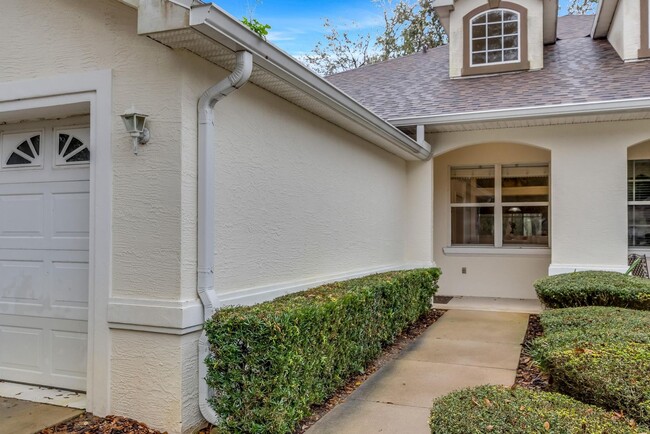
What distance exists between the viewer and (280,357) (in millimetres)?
3348

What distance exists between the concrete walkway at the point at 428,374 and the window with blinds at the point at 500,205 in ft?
8.19

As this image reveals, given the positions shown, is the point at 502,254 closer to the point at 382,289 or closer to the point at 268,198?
the point at 382,289

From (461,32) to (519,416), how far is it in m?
9.30

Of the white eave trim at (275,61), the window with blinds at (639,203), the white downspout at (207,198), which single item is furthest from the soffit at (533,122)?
the white downspout at (207,198)

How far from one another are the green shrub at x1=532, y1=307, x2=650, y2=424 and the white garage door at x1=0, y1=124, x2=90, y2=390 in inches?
148

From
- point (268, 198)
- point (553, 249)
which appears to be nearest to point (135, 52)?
point (268, 198)

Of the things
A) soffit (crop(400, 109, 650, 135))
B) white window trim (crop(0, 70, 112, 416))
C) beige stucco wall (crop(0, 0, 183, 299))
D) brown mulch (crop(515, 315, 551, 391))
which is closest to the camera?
beige stucco wall (crop(0, 0, 183, 299))

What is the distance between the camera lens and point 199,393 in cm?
370

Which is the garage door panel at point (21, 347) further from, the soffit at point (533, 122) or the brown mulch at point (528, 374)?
the soffit at point (533, 122)

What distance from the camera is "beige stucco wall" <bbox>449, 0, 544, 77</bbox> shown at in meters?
9.80

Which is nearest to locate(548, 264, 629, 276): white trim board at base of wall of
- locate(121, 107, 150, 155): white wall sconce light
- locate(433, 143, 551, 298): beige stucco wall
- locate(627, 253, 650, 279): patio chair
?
locate(627, 253, 650, 279): patio chair

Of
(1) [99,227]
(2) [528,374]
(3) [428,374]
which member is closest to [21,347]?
(1) [99,227]

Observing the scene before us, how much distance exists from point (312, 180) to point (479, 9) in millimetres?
6802

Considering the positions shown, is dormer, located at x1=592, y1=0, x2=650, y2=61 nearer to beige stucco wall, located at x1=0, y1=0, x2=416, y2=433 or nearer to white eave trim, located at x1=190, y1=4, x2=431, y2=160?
white eave trim, located at x1=190, y1=4, x2=431, y2=160
